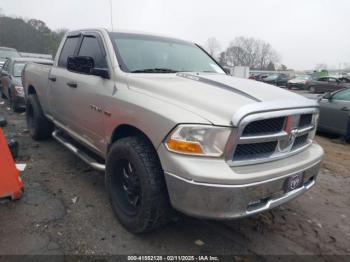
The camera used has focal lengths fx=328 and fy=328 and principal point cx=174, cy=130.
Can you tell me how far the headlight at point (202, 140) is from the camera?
8.00 feet

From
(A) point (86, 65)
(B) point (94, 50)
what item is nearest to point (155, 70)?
(A) point (86, 65)

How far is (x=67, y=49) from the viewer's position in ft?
15.8

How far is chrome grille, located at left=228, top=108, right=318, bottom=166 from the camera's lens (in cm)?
250

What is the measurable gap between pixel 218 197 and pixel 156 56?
201 centimetres

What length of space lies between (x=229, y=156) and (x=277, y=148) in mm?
558

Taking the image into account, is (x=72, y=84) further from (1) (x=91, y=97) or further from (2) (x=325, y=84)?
(2) (x=325, y=84)

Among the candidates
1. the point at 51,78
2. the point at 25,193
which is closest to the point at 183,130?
the point at 25,193

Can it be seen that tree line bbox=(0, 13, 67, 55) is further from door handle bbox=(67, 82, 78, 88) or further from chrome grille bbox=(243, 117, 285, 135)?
chrome grille bbox=(243, 117, 285, 135)

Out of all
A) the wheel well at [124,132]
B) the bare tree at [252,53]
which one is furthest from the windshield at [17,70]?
the bare tree at [252,53]

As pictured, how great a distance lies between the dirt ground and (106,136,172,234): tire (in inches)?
8.2

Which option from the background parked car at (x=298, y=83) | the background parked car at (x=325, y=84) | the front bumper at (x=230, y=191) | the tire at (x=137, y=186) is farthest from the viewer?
the background parked car at (x=298, y=83)

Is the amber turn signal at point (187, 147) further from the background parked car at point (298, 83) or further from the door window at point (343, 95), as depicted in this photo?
the background parked car at point (298, 83)

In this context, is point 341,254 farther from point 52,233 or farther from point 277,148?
point 52,233

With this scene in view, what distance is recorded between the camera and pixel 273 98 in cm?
288
